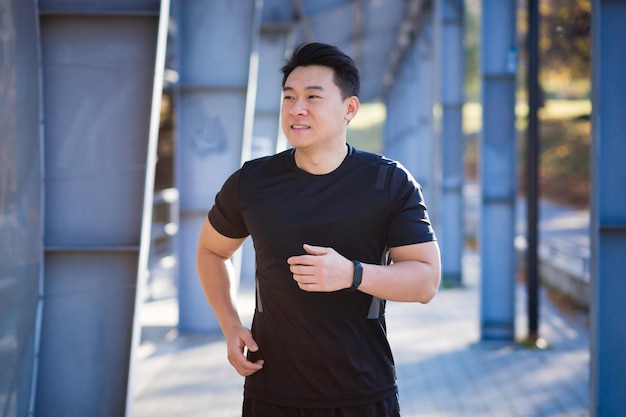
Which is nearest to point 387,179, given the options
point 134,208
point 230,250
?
point 230,250

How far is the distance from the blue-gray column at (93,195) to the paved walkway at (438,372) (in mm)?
2753

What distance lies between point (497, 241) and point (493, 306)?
81 cm

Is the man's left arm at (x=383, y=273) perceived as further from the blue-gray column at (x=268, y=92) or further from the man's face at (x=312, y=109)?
the blue-gray column at (x=268, y=92)

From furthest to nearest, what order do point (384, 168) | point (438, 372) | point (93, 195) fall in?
point (438, 372), point (93, 195), point (384, 168)

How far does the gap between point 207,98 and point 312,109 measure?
26.7 ft

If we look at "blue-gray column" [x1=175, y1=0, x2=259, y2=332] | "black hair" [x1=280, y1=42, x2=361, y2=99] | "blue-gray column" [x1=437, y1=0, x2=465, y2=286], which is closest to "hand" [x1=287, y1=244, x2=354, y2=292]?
"black hair" [x1=280, y1=42, x2=361, y2=99]

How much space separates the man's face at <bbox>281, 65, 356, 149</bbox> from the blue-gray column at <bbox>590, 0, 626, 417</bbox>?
2.98 meters

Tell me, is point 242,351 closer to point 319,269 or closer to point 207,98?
point 319,269

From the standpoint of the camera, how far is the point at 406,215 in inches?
117

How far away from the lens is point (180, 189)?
11.2 metres

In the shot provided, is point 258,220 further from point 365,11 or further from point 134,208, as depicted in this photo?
point 365,11

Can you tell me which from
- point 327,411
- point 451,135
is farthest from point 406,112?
point 327,411

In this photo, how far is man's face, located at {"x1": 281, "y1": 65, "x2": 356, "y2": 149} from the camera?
305cm

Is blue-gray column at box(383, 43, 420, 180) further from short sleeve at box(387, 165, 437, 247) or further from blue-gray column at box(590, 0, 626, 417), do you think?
short sleeve at box(387, 165, 437, 247)
